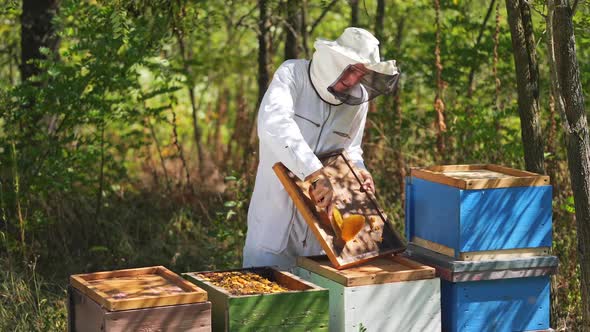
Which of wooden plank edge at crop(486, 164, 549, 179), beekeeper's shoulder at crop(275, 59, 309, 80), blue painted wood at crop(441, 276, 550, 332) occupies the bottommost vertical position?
blue painted wood at crop(441, 276, 550, 332)

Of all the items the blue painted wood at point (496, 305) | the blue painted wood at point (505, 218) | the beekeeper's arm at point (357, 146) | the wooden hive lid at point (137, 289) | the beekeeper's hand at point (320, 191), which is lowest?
the blue painted wood at point (496, 305)

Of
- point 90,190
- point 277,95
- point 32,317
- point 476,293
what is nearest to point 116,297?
point 277,95

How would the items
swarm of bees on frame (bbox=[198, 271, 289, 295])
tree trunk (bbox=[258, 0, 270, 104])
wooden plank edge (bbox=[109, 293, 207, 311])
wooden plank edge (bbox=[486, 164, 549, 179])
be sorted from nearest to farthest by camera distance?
1. wooden plank edge (bbox=[109, 293, 207, 311])
2. swarm of bees on frame (bbox=[198, 271, 289, 295])
3. wooden plank edge (bbox=[486, 164, 549, 179])
4. tree trunk (bbox=[258, 0, 270, 104])

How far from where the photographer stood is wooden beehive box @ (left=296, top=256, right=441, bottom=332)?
351 centimetres

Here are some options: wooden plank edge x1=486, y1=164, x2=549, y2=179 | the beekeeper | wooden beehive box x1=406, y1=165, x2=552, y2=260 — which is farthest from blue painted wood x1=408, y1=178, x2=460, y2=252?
wooden plank edge x1=486, y1=164, x2=549, y2=179

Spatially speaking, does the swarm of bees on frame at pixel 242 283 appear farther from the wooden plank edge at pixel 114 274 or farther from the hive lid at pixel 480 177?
the hive lid at pixel 480 177

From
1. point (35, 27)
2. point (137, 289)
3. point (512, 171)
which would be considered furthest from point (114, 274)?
point (35, 27)

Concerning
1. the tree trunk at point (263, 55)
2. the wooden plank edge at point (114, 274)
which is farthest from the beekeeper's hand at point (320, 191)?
the tree trunk at point (263, 55)

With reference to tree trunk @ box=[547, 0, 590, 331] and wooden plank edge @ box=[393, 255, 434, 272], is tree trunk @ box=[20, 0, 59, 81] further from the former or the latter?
tree trunk @ box=[547, 0, 590, 331]

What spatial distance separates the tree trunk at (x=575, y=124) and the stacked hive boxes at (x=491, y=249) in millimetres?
333

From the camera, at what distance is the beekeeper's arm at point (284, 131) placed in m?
3.80

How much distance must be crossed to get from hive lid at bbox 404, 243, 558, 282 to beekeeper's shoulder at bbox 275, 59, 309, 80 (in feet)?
3.70

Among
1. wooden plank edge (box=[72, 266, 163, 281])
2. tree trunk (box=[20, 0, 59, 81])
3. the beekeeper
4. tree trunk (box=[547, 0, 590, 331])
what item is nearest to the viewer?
wooden plank edge (box=[72, 266, 163, 281])

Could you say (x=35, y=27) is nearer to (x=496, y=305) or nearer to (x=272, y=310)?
(x=272, y=310)
